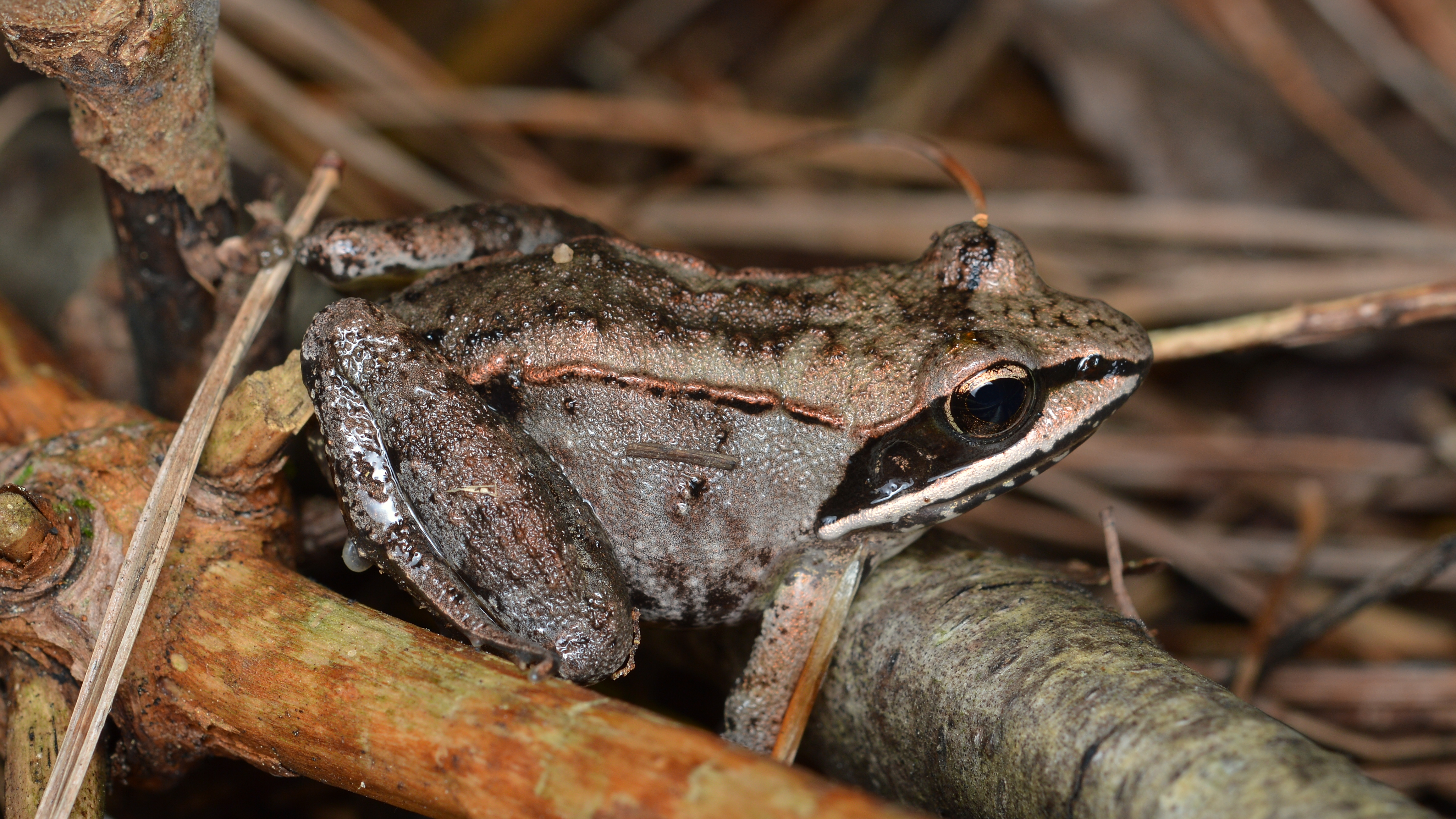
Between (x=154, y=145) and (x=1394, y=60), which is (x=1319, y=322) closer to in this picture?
(x=1394, y=60)

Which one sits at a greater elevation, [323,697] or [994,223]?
[994,223]

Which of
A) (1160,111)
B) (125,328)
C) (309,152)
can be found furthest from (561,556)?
(1160,111)


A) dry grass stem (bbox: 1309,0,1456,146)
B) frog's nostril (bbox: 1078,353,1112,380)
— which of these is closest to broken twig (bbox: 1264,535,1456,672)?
frog's nostril (bbox: 1078,353,1112,380)

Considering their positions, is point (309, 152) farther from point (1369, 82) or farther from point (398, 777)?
point (1369, 82)

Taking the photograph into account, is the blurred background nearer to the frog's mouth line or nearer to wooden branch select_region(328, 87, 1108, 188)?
wooden branch select_region(328, 87, 1108, 188)

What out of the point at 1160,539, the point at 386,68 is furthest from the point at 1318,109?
the point at 386,68

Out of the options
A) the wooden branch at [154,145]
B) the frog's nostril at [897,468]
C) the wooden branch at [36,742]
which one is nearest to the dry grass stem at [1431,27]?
the frog's nostril at [897,468]
